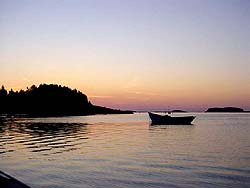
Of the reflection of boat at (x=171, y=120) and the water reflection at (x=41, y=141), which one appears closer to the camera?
the water reflection at (x=41, y=141)

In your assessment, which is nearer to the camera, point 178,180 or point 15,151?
point 178,180

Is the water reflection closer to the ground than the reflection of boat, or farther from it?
closer to the ground

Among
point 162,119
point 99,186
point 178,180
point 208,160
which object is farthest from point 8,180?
point 162,119

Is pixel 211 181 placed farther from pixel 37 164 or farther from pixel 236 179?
pixel 37 164

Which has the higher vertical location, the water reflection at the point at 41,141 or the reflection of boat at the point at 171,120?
the reflection of boat at the point at 171,120

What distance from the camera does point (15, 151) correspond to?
4062cm

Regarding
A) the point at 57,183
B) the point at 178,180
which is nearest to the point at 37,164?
the point at 57,183

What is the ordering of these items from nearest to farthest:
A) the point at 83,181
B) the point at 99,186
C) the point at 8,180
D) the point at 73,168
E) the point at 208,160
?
the point at 8,180 < the point at 99,186 < the point at 83,181 < the point at 73,168 < the point at 208,160

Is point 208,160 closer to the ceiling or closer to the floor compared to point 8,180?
closer to the floor

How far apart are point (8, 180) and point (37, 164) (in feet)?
60.9

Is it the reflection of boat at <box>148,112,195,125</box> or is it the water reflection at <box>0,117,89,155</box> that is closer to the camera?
the water reflection at <box>0,117,89,155</box>

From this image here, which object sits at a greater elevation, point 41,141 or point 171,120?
point 171,120

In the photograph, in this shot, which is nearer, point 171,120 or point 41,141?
point 41,141

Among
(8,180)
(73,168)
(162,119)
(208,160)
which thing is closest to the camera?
(8,180)
